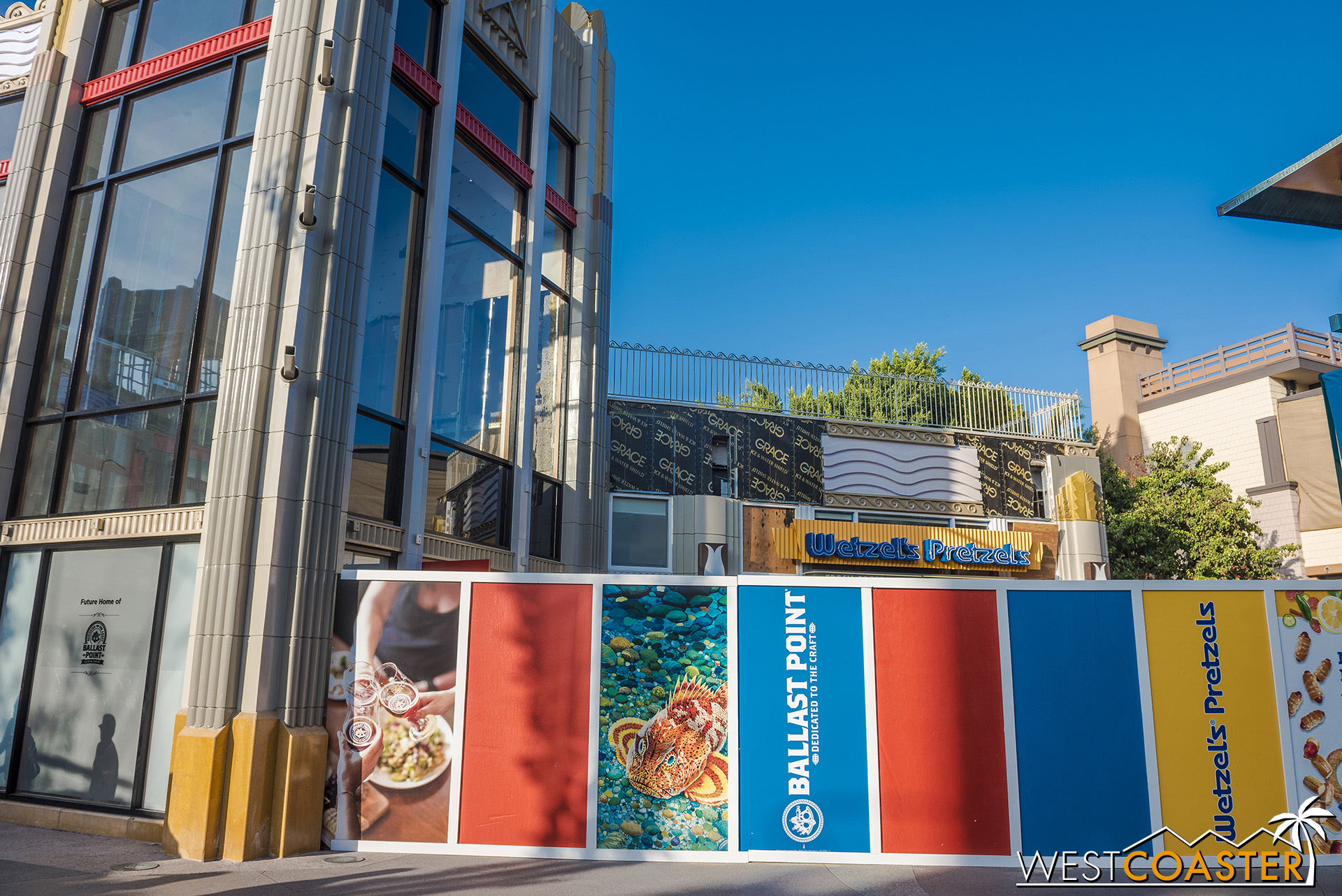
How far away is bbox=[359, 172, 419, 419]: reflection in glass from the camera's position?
36.1 feet

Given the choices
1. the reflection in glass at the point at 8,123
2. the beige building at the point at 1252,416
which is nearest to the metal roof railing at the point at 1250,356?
the beige building at the point at 1252,416

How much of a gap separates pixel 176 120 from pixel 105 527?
5357 millimetres

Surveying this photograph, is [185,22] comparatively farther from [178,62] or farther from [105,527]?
[105,527]

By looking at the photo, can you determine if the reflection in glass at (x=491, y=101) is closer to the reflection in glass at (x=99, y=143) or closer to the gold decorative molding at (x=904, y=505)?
the reflection in glass at (x=99, y=143)

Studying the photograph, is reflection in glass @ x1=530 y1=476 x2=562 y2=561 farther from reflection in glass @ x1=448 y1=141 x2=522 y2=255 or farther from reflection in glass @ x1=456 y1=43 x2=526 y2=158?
reflection in glass @ x1=456 y1=43 x2=526 y2=158

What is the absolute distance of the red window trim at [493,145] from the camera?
13039 millimetres

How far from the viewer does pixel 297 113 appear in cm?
1002

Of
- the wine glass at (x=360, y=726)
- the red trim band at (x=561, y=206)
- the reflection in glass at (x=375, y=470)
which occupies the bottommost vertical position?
the wine glass at (x=360, y=726)

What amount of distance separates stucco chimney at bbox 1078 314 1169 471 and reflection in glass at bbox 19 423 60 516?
29341 millimetres

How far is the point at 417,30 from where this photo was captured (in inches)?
485

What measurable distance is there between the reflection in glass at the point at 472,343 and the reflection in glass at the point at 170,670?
11.4ft

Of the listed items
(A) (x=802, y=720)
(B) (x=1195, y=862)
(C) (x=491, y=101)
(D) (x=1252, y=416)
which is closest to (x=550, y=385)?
(C) (x=491, y=101)

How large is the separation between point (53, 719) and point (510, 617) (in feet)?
19.0

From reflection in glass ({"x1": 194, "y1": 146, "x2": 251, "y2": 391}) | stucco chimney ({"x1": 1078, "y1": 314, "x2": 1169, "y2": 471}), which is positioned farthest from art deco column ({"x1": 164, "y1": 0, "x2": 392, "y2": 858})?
stucco chimney ({"x1": 1078, "y1": 314, "x2": 1169, "y2": 471})
